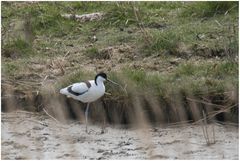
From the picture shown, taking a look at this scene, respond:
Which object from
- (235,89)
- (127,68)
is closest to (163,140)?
(235,89)

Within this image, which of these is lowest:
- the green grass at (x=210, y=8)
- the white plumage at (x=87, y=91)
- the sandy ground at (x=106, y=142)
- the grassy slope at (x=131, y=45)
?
the sandy ground at (x=106, y=142)

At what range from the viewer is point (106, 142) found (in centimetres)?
802

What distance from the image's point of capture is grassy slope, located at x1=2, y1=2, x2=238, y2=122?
29.0ft

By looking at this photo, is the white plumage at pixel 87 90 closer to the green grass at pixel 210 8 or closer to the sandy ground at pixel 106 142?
the sandy ground at pixel 106 142

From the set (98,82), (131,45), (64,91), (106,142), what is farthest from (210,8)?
(106,142)

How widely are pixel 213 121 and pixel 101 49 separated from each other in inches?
87.0

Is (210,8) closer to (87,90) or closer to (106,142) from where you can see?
(87,90)

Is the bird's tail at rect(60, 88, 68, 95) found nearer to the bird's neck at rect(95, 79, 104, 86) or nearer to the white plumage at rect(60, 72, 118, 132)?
the white plumage at rect(60, 72, 118, 132)

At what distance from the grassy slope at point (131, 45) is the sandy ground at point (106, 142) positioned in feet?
1.53

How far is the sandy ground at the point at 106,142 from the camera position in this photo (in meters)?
7.62

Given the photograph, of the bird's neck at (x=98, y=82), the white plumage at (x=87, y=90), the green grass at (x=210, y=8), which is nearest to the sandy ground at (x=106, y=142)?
the white plumage at (x=87, y=90)

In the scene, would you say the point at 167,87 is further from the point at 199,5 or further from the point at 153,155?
the point at 199,5

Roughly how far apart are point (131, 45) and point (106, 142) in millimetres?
2330

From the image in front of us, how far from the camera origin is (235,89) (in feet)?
27.0
